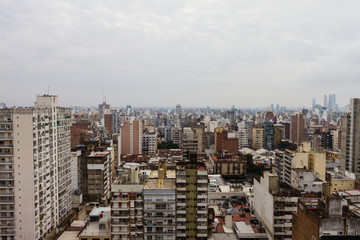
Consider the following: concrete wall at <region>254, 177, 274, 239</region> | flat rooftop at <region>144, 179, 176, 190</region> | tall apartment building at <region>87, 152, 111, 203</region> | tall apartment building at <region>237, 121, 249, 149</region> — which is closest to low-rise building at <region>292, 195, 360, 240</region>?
concrete wall at <region>254, 177, 274, 239</region>

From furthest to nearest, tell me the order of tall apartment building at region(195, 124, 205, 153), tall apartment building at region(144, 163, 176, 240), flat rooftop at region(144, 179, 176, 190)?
tall apartment building at region(195, 124, 205, 153)
flat rooftop at region(144, 179, 176, 190)
tall apartment building at region(144, 163, 176, 240)

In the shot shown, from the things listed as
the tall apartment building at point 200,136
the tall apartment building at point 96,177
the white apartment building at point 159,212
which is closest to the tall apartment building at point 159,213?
the white apartment building at point 159,212

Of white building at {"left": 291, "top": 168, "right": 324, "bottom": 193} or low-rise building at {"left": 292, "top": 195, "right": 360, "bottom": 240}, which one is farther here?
white building at {"left": 291, "top": 168, "right": 324, "bottom": 193}

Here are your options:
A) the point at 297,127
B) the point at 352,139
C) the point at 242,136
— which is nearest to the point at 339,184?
the point at 352,139

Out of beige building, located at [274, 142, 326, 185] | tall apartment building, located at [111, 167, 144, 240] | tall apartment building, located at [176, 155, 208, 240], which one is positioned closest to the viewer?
tall apartment building, located at [111, 167, 144, 240]

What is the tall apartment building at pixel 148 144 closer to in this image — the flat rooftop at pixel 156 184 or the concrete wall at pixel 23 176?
the concrete wall at pixel 23 176

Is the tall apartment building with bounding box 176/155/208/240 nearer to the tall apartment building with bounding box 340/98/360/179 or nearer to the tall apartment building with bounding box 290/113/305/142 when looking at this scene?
the tall apartment building with bounding box 340/98/360/179

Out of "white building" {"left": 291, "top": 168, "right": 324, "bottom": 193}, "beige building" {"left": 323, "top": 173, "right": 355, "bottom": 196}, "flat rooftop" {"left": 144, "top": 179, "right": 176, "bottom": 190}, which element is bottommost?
"beige building" {"left": 323, "top": 173, "right": 355, "bottom": 196}
